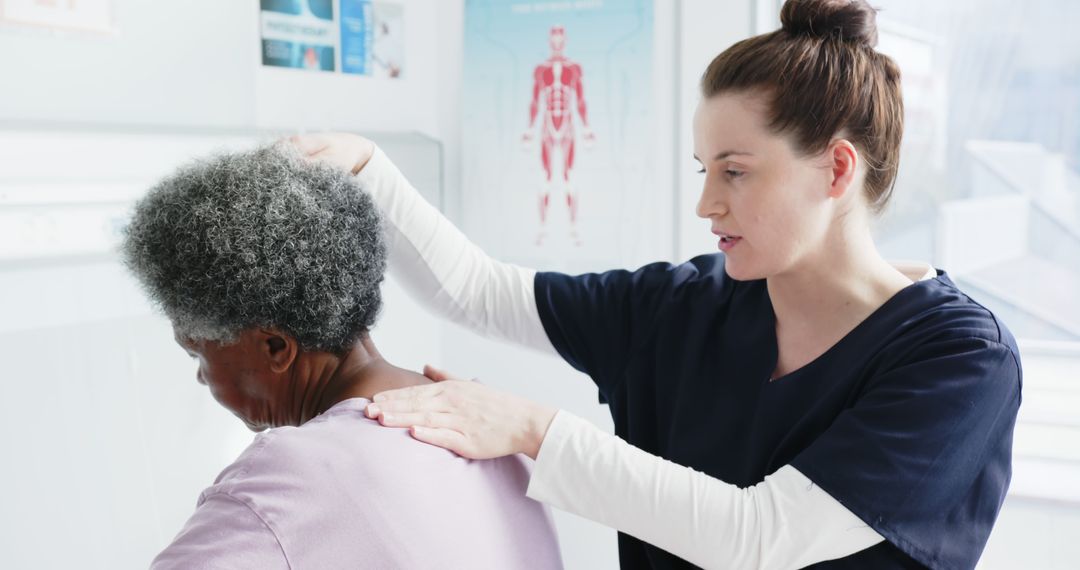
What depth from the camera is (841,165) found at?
1212mm

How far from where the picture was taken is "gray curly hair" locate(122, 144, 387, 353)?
0.96 meters

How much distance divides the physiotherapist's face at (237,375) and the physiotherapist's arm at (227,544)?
0.66ft

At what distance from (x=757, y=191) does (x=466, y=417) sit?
469mm

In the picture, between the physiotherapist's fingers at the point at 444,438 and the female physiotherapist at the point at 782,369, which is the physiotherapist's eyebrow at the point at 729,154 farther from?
the physiotherapist's fingers at the point at 444,438

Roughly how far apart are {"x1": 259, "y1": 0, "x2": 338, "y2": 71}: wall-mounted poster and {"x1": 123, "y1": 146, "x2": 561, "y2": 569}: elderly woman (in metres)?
1.07

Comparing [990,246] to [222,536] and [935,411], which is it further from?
[222,536]

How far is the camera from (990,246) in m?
2.21

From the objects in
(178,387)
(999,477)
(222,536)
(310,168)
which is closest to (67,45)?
(178,387)

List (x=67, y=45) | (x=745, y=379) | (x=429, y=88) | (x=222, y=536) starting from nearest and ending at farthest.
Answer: (x=222, y=536) < (x=745, y=379) < (x=67, y=45) < (x=429, y=88)

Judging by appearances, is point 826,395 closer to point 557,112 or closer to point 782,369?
point 782,369

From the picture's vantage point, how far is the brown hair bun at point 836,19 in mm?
1252

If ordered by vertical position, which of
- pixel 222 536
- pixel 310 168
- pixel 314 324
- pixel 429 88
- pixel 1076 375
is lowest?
pixel 1076 375

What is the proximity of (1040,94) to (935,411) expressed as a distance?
134 cm

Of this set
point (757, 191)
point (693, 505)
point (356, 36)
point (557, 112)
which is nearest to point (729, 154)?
point (757, 191)
